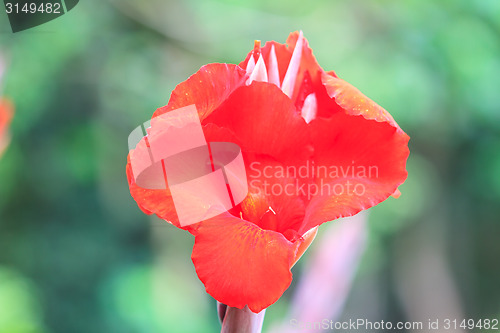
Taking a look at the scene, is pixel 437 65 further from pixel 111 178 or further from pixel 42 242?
pixel 42 242

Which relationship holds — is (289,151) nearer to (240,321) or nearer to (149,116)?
(240,321)

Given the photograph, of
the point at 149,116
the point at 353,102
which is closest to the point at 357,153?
the point at 353,102

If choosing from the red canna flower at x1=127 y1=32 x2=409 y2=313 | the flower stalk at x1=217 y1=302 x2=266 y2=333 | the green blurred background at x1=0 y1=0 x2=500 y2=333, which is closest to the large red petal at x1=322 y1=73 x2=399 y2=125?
the red canna flower at x1=127 y1=32 x2=409 y2=313

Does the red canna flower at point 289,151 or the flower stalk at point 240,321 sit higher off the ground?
the red canna flower at point 289,151

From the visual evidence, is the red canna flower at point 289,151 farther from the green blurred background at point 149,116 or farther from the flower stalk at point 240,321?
the green blurred background at point 149,116

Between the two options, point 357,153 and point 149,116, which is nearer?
point 357,153

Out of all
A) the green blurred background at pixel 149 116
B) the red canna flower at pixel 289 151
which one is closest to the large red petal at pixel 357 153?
the red canna flower at pixel 289 151
